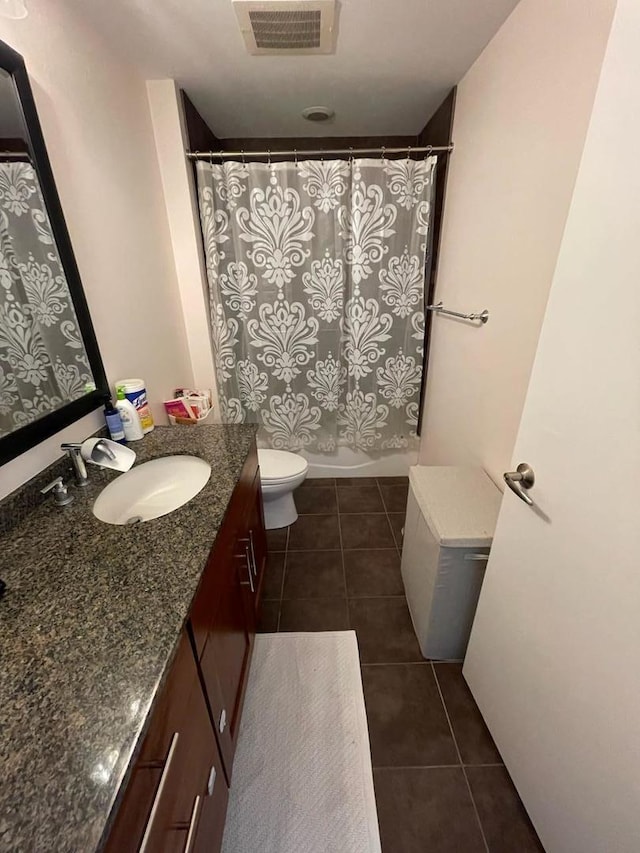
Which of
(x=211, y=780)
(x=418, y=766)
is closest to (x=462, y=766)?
(x=418, y=766)

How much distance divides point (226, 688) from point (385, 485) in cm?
172

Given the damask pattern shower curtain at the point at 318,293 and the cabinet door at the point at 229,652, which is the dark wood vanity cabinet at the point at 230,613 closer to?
the cabinet door at the point at 229,652

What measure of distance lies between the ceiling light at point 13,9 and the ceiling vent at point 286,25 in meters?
0.58

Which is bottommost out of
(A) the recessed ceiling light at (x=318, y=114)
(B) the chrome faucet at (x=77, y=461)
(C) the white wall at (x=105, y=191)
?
(B) the chrome faucet at (x=77, y=461)

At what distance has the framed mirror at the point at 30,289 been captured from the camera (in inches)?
34.5

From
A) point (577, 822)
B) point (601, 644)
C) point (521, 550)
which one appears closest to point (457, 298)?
point (521, 550)

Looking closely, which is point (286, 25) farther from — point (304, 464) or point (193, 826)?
point (193, 826)

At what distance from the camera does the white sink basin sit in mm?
1062

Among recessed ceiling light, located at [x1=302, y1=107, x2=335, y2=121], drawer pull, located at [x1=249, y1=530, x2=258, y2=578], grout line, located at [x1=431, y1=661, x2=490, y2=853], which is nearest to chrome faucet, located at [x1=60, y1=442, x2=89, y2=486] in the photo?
drawer pull, located at [x1=249, y1=530, x2=258, y2=578]

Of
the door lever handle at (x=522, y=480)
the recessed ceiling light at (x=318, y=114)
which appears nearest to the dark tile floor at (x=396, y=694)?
the door lever handle at (x=522, y=480)

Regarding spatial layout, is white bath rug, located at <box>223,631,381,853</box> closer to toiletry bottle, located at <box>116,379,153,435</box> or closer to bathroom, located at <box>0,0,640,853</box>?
bathroom, located at <box>0,0,640,853</box>

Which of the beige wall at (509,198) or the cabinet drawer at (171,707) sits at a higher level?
the beige wall at (509,198)

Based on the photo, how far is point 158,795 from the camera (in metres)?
0.54

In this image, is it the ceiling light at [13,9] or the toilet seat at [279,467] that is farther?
the toilet seat at [279,467]
